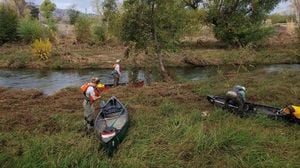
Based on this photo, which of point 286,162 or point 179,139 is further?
point 179,139

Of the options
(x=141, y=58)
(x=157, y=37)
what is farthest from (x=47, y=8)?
(x=157, y=37)

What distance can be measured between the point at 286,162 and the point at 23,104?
1250 centimetres

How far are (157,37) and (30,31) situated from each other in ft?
85.1

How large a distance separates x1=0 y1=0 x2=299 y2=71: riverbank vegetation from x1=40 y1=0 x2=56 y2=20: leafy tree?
0.25 metres

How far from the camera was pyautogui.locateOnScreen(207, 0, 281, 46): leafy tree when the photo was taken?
44.1 m

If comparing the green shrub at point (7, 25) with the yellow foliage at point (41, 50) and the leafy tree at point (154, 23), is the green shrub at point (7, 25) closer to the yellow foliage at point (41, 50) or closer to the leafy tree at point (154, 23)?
the yellow foliage at point (41, 50)

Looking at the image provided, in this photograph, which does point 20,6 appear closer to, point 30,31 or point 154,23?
point 30,31

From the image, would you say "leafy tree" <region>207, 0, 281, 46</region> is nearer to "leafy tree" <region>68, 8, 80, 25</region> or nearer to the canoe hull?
"leafy tree" <region>68, 8, 80, 25</region>

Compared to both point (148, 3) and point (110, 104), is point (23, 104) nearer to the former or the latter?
point (110, 104)

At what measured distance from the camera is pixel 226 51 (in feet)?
139

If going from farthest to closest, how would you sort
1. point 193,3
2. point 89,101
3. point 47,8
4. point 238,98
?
point 47,8
point 193,3
point 238,98
point 89,101

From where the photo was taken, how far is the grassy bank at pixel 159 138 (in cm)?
1172

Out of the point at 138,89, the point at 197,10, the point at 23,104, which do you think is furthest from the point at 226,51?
the point at 23,104

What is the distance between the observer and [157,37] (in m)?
27.2
